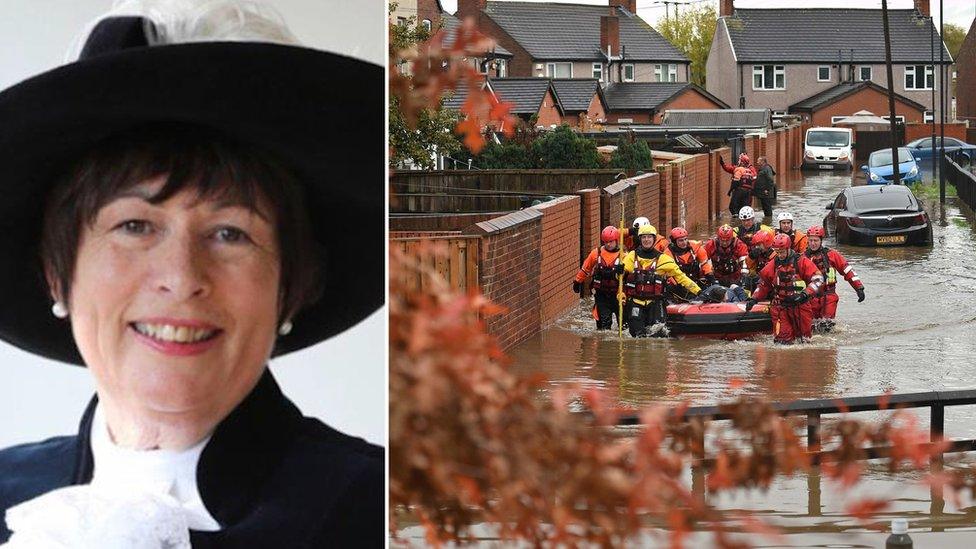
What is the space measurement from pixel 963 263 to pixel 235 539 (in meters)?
14.9

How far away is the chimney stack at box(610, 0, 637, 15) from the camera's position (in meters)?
36.8

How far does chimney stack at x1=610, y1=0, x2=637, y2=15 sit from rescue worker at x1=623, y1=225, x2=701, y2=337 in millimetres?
26392

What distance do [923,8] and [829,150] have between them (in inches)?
337

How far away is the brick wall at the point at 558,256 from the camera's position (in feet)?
35.8

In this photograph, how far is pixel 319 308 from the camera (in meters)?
2.26

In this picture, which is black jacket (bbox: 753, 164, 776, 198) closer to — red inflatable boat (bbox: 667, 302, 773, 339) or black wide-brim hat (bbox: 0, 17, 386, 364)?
red inflatable boat (bbox: 667, 302, 773, 339)

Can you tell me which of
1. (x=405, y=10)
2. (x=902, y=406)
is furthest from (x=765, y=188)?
(x=902, y=406)

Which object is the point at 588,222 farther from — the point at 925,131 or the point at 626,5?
the point at 626,5

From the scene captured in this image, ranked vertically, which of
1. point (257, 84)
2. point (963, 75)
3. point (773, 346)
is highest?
point (963, 75)

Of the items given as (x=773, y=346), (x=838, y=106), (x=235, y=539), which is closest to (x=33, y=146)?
(x=235, y=539)

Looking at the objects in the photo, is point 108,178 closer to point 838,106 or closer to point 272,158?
point 272,158

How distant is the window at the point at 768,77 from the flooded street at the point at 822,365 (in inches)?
810

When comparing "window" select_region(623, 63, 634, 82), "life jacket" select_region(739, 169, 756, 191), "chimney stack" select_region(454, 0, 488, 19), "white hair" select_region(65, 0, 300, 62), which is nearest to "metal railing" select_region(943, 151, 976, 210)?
"life jacket" select_region(739, 169, 756, 191)

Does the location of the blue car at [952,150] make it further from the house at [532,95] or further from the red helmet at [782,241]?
the red helmet at [782,241]
